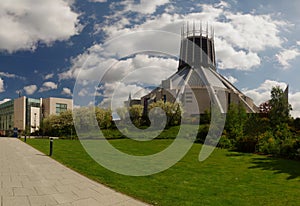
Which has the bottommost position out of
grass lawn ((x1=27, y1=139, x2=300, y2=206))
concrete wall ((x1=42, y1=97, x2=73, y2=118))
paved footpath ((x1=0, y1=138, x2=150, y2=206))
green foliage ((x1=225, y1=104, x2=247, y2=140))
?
grass lawn ((x1=27, y1=139, x2=300, y2=206))

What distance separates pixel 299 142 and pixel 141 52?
11.6 meters

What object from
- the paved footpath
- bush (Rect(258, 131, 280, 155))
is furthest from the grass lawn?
bush (Rect(258, 131, 280, 155))

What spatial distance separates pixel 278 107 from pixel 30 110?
91.9 metres

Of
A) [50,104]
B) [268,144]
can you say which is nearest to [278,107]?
[268,144]

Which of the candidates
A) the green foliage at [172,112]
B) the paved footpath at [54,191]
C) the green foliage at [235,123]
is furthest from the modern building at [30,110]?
the paved footpath at [54,191]

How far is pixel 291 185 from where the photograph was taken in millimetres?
9641

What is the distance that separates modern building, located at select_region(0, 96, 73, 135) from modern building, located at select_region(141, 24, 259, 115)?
4366 centimetres

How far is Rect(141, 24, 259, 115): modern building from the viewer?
214 feet

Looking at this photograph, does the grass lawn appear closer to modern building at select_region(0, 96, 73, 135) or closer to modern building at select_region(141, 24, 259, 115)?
modern building at select_region(141, 24, 259, 115)

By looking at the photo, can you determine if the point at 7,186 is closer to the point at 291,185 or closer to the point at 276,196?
the point at 276,196

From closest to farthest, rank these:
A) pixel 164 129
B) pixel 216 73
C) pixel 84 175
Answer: pixel 84 175, pixel 164 129, pixel 216 73

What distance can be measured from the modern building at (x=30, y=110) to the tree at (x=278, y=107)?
266 feet

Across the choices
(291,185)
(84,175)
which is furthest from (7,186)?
(291,185)

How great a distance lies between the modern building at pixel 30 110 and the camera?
101150mm
